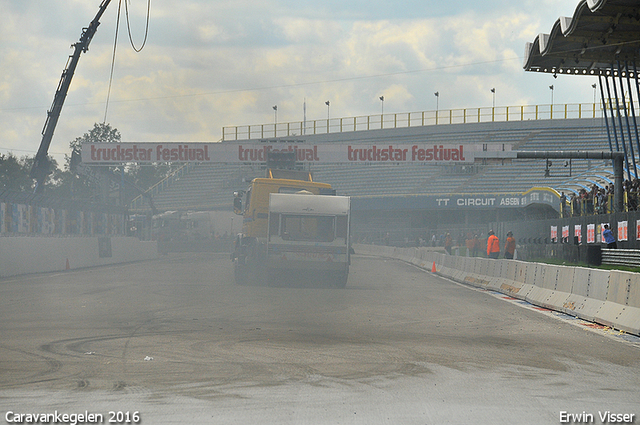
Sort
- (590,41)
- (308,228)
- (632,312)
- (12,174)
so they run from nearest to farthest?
1. (632,312)
2. (308,228)
3. (590,41)
4. (12,174)

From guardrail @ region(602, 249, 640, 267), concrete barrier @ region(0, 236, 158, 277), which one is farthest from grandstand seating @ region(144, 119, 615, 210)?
guardrail @ region(602, 249, 640, 267)

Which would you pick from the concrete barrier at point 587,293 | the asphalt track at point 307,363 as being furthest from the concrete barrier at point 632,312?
the concrete barrier at point 587,293

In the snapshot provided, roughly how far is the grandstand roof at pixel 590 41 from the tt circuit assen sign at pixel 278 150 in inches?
392

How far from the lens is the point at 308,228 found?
22000 mm

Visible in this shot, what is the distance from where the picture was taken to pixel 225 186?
74625mm

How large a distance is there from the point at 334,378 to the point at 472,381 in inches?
52.4

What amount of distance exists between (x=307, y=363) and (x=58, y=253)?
74.9 ft

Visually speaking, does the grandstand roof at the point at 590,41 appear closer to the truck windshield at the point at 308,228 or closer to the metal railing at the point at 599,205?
the metal railing at the point at 599,205

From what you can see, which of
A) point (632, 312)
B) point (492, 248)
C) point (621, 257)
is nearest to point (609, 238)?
point (621, 257)

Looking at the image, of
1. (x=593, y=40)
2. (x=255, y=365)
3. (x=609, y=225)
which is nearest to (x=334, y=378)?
(x=255, y=365)

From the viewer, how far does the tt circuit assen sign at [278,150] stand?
44125mm

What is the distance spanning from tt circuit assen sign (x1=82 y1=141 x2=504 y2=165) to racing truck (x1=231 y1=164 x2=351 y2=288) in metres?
21.3

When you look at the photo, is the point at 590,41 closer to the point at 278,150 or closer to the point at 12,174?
the point at 278,150

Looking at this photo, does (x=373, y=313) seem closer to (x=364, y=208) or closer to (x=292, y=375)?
(x=292, y=375)
